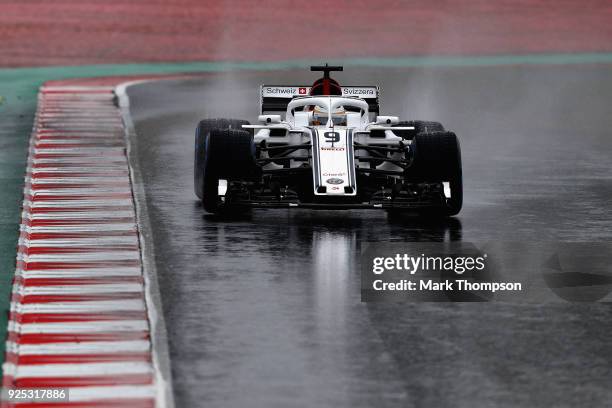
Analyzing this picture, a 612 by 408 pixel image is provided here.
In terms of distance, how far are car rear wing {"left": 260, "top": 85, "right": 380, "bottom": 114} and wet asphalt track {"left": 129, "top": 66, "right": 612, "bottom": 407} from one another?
1.55 meters

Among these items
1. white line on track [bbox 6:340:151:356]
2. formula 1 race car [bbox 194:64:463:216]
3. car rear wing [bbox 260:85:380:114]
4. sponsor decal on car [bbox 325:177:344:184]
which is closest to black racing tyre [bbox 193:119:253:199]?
formula 1 race car [bbox 194:64:463:216]

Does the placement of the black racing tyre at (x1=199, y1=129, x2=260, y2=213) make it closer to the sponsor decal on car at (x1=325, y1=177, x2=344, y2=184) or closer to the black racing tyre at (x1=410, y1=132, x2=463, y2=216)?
the sponsor decal on car at (x1=325, y1=177, x2=344, y2=184)

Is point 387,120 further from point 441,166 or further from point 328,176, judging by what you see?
point 328,176

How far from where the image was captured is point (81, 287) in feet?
44.0

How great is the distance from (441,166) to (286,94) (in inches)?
164

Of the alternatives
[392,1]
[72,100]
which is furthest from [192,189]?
[392,1]

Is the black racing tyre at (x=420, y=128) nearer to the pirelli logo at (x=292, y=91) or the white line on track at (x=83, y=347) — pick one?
the pirelli logo at (x=292, y=91)

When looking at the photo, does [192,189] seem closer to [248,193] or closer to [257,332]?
[248,193]

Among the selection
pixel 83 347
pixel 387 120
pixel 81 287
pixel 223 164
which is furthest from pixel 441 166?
pixel 83 347

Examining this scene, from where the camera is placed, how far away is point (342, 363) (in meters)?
10.7

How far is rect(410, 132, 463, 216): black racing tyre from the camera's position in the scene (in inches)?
656

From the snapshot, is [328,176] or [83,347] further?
[328,176]

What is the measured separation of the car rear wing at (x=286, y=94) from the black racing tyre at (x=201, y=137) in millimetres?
1375

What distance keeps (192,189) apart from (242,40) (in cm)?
3550
